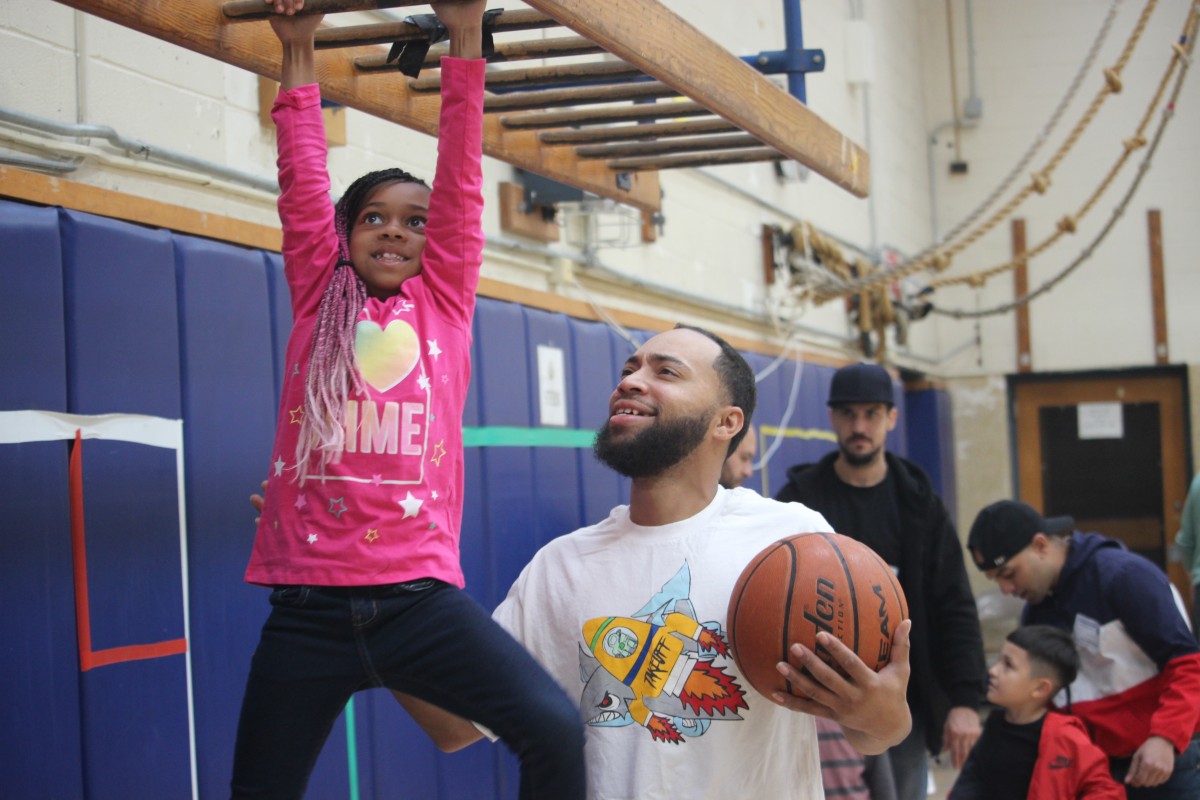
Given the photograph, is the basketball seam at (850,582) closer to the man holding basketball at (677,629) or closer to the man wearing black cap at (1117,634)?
the man holding basketball at (677,629)

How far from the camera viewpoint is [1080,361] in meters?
12.1

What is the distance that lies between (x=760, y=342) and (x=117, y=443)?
5306 mm

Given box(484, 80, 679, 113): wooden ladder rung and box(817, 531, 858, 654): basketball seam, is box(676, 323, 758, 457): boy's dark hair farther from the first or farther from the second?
box(484, 80, 679, 113): wooden ladder rung

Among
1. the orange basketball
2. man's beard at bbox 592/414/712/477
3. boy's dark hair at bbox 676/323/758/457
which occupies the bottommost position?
the orange basketball

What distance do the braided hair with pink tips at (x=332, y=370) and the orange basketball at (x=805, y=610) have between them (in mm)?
799

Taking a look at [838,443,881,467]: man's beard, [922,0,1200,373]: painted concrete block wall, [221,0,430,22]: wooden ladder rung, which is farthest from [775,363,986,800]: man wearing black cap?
[922,0,1200,373]: painted concrete block wall

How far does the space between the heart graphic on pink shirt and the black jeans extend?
402 mm

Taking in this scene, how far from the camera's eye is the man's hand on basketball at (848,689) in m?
2.16

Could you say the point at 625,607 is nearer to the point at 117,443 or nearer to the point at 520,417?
the point at 117,443

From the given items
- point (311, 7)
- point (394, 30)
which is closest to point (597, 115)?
point (394, 30)

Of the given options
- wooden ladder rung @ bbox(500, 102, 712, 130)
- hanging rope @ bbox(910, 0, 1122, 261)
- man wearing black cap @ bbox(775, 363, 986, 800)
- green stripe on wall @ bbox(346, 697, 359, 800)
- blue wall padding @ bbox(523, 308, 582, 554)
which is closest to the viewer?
wooden ladder rung @ bbox(500, 102, 712, 130)

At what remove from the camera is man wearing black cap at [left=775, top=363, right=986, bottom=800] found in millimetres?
4176

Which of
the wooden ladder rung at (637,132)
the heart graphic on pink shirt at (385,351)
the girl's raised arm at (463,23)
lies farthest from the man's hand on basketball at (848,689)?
the wooden ladder rung at (637,132)

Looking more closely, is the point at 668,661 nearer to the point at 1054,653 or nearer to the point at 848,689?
the point at 848,689
